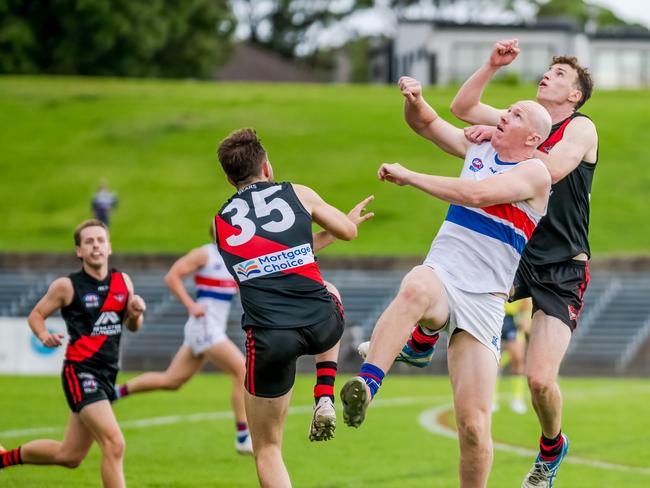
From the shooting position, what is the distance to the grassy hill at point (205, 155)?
38688 millimetres

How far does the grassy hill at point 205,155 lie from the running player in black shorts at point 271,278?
26825 millimetres

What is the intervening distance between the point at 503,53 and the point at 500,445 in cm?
619

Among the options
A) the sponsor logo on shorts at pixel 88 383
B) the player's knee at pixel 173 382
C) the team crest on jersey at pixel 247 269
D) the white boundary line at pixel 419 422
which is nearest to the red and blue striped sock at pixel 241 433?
the player's knee at pixel 173 382

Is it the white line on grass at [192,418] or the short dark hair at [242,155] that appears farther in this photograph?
the white line on grass at [192,418]

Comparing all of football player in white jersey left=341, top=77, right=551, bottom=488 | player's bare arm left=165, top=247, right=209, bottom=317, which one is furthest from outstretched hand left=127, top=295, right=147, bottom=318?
player's bare arm left=165, top=247, right=209, bottom=317

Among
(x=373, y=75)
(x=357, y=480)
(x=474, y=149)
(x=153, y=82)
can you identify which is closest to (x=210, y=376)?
(x=357, y=480)

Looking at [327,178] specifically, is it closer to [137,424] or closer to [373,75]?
[137,424]

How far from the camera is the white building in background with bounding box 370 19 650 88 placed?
65250 mm

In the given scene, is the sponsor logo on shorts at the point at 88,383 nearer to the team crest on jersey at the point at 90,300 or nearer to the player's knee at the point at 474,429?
the team crest on jersey at the point at 90,300

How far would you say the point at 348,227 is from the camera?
7.04 metres

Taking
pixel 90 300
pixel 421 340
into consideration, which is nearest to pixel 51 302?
pixel 90 300

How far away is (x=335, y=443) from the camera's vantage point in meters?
13.0

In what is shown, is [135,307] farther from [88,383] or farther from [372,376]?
[372,376]

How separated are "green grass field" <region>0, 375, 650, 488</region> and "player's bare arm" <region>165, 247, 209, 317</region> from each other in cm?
148
